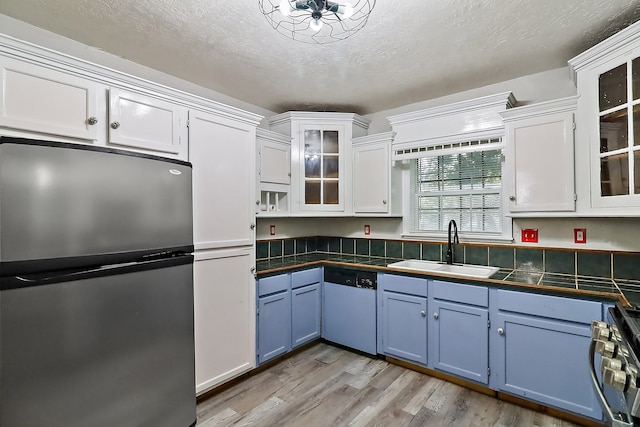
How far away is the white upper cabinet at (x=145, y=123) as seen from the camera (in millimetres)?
1702

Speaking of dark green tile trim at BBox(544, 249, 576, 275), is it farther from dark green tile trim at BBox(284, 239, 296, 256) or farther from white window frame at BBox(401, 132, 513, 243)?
dark green tile trim at BBox(284, 239, 296, 256)

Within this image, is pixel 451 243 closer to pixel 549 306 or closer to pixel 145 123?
pixel 549 306

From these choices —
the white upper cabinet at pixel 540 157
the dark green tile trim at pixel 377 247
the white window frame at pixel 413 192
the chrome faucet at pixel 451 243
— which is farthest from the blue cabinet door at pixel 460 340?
→ the dark green tile trim at pixel 377 247

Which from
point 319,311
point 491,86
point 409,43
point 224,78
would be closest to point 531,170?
point 491,86

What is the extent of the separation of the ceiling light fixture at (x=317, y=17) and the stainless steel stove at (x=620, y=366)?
1785mm

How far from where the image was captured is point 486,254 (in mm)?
2719

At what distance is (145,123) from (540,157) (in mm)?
2603

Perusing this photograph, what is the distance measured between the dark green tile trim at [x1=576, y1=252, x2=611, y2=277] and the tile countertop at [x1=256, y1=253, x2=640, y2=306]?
4 centimetres

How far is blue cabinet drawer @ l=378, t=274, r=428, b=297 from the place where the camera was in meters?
2.53

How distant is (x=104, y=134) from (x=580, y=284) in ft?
9.80

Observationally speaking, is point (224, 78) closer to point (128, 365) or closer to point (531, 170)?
point (128, 365)

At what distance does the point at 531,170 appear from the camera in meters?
2.28

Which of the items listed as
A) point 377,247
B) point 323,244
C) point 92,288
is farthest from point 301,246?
point 92,288

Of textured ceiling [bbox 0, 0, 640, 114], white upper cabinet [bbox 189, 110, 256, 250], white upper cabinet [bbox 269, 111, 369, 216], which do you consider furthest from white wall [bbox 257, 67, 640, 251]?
white upper cabinet [bbox 189, 110, 256, 250]
